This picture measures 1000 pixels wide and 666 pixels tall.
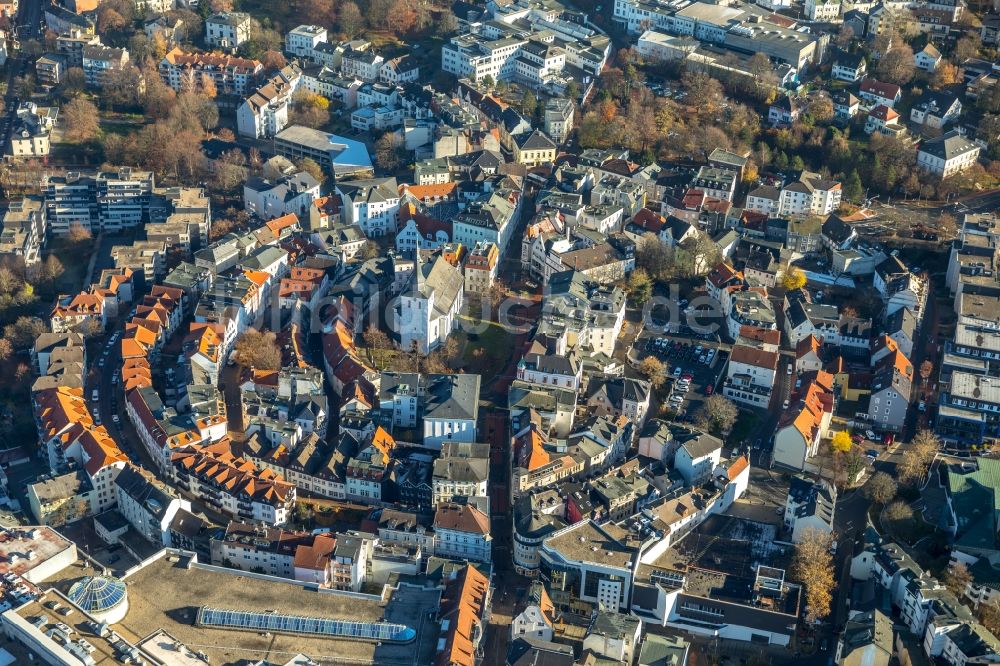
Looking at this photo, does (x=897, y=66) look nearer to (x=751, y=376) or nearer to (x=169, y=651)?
(x=751, y=376)

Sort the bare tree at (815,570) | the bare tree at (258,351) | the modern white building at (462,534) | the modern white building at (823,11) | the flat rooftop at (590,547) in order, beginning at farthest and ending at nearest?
the modern white building at (823,11) → the bare tree at (258,351) → the modern white building at (462,534) → the flat rooftop at (590,547) → the bare tree at (815,570)

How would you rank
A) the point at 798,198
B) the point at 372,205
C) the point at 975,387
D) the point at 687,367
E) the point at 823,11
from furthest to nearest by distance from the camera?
the point at 823,11
the point at 798,198
the point at 372,205
the point at 687,367
the point at 975,387

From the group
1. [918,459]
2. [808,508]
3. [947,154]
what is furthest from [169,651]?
[947,154]

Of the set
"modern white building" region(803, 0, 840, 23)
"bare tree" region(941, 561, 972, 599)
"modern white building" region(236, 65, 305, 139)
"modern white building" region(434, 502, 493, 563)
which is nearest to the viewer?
"bare tree" region(941, 561, 972, 599)

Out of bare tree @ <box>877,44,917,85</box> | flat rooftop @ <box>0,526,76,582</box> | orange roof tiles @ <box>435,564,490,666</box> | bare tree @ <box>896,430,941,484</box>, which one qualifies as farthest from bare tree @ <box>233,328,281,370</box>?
bare tree @ <box>877,44,917,85</box>

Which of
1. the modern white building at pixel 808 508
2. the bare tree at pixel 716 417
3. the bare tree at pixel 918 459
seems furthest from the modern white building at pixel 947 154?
the modern white building at pixel 808 508

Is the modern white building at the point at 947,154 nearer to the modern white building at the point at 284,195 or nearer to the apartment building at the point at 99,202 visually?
the modern white building at the point at 284,195

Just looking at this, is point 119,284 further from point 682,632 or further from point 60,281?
point 682,632

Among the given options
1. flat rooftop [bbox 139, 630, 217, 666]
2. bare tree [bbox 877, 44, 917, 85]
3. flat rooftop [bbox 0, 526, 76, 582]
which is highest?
bare tree [bbox 877, 44, 917, 85]

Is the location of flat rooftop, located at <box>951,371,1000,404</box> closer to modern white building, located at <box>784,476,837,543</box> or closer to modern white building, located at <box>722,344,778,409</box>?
modern white building, located at <box>722,344,778,409</box>
